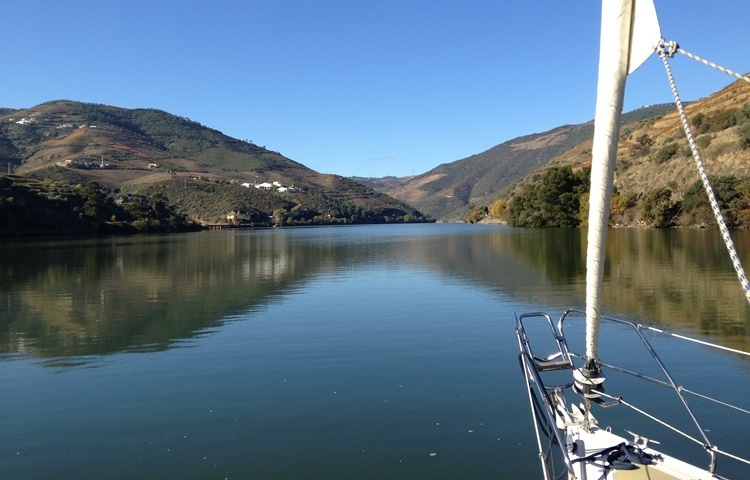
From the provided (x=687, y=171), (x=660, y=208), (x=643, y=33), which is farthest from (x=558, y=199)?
(x=643, y=33)

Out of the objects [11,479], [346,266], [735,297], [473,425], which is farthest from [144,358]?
[346,266]

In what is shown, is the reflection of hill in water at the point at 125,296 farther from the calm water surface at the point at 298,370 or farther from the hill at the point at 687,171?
the hill at the point at 687,171

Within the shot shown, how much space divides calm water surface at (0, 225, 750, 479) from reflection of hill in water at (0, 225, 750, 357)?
12 centimetres

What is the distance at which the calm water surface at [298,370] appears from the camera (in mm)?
7043

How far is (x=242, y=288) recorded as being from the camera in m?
23.5

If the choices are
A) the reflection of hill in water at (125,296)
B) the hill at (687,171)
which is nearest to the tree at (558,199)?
the hill at (687,171)

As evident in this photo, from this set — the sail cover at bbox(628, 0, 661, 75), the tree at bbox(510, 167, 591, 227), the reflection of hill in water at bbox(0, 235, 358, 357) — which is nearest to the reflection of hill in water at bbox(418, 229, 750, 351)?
the reflection of hill in water at bbox(0, 235, 358, 357)

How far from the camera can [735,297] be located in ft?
58.5

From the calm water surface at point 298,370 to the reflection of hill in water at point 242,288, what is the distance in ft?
0.38

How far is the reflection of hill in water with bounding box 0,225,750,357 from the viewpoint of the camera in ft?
47.9

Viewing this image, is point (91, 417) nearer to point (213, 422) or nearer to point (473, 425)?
point (213, 422)

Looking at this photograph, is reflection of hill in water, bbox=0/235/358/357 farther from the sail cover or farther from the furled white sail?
the sail cover

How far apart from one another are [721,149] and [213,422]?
232 ft

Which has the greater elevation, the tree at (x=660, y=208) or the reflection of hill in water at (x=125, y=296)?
the tree at (x=660, y=208)
